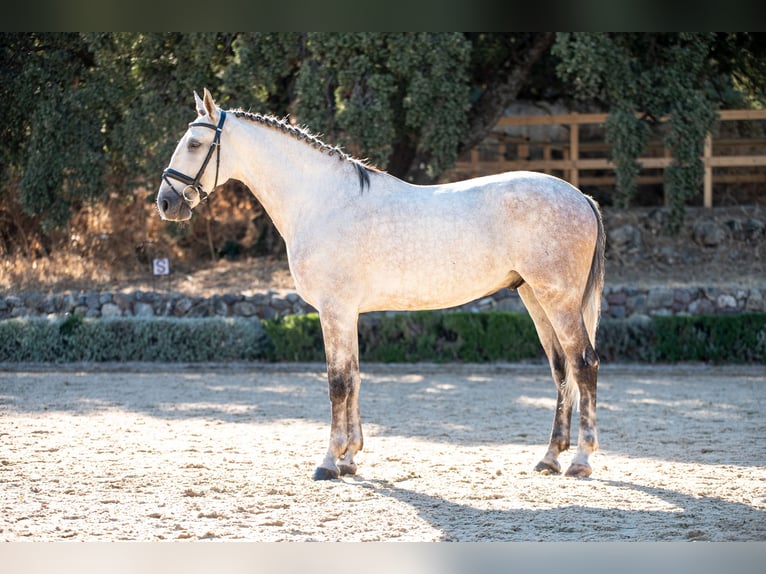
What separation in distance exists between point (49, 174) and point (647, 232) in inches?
364

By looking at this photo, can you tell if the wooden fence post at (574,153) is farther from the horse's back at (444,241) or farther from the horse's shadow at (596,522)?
the horse's shadow at (596,522)

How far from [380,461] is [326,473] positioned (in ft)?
2.15

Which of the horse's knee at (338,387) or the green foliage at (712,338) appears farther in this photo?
the green foliage at (712,338)

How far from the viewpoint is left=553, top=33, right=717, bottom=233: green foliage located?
1255cm

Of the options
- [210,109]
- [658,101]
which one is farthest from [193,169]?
[658,101]

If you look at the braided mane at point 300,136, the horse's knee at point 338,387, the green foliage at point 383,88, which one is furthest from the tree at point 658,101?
the horse's knee at point 338,387

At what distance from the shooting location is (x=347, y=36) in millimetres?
11812

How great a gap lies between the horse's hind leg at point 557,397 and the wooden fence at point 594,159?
25.2 feet

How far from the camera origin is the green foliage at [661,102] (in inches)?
494

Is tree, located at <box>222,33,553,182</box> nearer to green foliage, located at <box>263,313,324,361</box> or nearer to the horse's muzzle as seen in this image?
green foliage, located at <box>263,313,324,361</box>

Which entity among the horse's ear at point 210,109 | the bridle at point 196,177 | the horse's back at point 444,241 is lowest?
the horse's back at point 444,241

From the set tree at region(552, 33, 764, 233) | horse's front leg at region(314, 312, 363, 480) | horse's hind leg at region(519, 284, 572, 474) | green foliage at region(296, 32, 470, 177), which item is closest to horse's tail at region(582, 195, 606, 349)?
horse's hind leg at region(519, 284, 572, 474)
